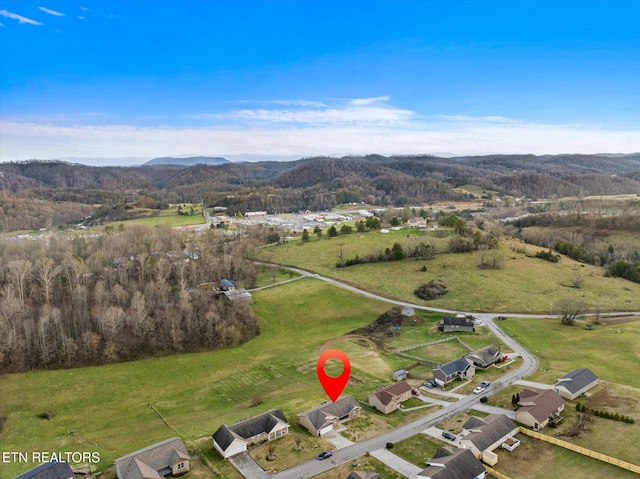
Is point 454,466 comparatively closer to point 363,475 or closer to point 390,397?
point 363,475

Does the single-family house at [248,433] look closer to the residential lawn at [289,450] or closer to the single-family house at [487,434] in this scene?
the residential lawn at [289,450]

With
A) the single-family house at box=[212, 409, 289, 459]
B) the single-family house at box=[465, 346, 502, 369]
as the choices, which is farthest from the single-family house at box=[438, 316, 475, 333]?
the single-family house at box=[212, 409, 289, 459]

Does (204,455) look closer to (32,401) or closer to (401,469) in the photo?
(401,469)

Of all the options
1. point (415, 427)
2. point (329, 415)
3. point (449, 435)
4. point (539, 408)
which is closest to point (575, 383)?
point (539, 408)

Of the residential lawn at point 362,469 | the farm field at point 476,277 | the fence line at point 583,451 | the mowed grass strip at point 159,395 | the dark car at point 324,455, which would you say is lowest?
the mowed grass strip at point 159,395

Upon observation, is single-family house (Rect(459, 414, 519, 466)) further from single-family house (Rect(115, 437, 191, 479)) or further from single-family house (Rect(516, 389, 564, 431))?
single-family house (Rect(115, 437, 191, 479))

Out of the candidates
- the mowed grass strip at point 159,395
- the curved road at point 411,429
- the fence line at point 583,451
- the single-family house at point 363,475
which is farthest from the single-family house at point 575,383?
the single-family house at point 363,475
